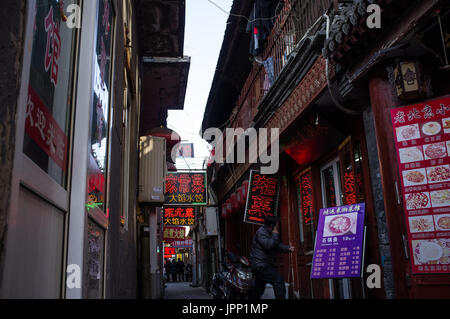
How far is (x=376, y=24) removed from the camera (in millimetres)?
4977

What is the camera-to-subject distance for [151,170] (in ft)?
31.8

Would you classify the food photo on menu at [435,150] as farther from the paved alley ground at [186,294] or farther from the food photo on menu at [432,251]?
the paved alley ground at [186,294]

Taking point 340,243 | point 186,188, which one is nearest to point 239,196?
point 186,188

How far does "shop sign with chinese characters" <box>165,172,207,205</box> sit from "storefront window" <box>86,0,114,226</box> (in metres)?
13.8

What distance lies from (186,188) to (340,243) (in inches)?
472

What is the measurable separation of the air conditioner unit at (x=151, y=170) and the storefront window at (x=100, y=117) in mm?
5845

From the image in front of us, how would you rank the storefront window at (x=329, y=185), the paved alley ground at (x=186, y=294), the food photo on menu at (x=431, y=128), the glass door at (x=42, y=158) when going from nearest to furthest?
the glass door at (x=42, y=158)
the food photo on menu at (x=431, y=128)
the storefront window at (x=329, y=185)
the paved alley ground at (x=186, y=294)

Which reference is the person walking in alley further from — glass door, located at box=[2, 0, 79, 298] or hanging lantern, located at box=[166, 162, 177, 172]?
hanging lantern, located at box=[166, 162, 177, 172]

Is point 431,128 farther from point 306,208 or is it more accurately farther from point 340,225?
point 306,208

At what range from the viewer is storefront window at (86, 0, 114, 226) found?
2867 millimetres

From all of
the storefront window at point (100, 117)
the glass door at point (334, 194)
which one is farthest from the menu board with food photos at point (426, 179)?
the storefront window at point (100, 117)

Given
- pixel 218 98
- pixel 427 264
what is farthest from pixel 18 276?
pixel 218 98

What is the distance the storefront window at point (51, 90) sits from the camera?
6.08ft
